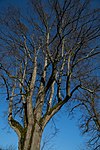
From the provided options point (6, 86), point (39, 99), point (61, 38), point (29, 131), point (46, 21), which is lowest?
point (29, 131)

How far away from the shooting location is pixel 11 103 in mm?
9750

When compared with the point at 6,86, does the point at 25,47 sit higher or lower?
higher

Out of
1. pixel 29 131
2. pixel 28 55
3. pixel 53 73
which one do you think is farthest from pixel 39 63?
pixel 29 131

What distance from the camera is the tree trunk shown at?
26.5 ft

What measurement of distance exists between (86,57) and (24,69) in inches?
120

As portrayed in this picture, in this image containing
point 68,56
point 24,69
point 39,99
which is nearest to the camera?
point 39,99

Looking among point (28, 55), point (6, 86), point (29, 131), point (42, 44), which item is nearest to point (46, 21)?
point (42, 44)

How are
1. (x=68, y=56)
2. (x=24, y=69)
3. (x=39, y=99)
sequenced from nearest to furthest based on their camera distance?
(x=39, y=99) < (x=68, y=56) < (x=24, y=69)

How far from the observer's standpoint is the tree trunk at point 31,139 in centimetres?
808

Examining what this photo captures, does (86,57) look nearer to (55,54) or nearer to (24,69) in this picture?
(55,54)

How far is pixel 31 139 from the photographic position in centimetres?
823

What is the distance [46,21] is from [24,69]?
2.60 meters

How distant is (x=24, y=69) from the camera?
10.8 m

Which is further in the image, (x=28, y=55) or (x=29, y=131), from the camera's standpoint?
(x=28, y=55)
